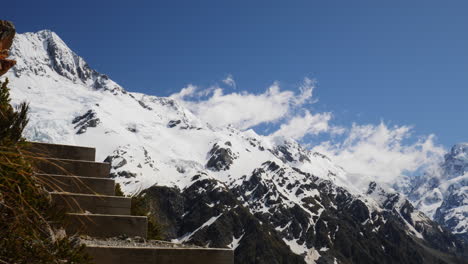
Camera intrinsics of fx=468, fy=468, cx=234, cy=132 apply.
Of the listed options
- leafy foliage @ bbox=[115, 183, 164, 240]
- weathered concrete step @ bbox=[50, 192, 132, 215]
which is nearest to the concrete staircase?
weathered concrete step @ bbox=[50, 192, 132, 215]

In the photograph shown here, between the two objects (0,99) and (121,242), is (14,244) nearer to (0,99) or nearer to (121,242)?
(121,242)

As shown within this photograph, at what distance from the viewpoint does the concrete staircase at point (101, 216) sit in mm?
11648

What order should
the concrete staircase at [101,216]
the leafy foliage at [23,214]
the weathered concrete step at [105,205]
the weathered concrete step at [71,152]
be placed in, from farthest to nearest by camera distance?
1. the weathered concrete step at [71,152]
2. the weathered concrete step at [105,205]
3. the concrete staircase at [101,216]
4. the leafy foliage at [23,214]

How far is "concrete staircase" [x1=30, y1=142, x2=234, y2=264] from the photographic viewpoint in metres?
11.6

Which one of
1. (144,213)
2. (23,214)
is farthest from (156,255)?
(144,213)

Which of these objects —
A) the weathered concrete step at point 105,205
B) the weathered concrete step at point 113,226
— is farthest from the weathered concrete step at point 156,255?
the weathered concrete step at point 105,205

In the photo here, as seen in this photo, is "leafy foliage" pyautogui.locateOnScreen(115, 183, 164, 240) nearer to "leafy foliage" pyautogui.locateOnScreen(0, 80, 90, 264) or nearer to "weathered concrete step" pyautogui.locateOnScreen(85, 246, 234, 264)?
"leafy foliage" pyautogui.locateOnScreen(0, 80, 90, 264)

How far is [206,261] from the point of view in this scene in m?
13.0

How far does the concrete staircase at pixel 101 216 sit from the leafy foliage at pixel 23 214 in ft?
1.62

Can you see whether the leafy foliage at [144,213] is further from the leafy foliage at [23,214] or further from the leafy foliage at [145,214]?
the leafy foliage at [23,214]

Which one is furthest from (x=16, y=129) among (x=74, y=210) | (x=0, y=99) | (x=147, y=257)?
(x=147, y=257)

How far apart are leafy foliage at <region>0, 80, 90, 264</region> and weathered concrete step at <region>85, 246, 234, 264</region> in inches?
49.9

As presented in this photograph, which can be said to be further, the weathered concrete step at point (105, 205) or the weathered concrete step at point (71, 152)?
the weathered concrete step at point (71, 152)

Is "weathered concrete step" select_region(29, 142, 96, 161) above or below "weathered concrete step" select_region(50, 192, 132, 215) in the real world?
above
